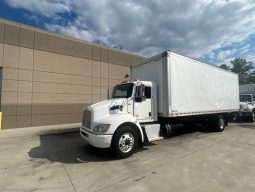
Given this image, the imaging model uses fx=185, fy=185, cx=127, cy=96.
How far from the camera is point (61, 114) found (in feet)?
49.8

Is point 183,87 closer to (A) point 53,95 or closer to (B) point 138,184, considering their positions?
(B) point 138,184

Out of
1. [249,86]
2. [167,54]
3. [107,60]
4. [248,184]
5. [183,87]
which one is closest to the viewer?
[248,184]

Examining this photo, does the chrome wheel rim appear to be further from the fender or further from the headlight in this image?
the headlight

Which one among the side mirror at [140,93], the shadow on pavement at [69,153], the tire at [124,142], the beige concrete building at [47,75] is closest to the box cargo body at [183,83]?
the side mirror at [140,93]

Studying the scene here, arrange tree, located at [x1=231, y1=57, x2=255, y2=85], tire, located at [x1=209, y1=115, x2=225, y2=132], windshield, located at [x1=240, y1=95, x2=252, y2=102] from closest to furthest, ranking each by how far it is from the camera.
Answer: tire, located at [x1=209, y1=115, x2=225, y2=132] < windshield, located at [x1=240, y1=95, x2=252, y2=102] < tree, located at [x1=231, y1=57, x2=255, y2=85]

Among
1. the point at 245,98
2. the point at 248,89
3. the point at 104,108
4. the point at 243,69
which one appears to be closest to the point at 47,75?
the point at 104,108

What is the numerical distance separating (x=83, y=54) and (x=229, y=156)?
1390cm

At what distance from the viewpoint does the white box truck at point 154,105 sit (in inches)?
243

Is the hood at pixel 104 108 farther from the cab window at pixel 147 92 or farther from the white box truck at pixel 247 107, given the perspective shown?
the white box truck at pixel 247 107

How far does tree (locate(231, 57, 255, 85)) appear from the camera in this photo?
76.5 meters

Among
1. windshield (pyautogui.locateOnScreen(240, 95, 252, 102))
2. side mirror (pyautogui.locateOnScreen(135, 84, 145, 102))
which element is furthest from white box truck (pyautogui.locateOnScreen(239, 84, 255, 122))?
side mirror (pyautogui.locateOnScreen(135, 84, 145, 102))

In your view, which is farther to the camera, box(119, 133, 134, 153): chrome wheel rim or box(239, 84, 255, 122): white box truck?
box(239, 84, 255, 122): white box truck

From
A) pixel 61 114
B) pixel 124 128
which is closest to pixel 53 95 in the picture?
pixel 61 114

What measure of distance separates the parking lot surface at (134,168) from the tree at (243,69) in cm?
8244
